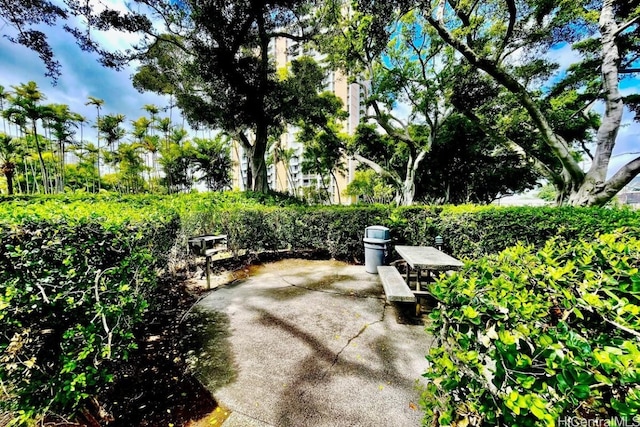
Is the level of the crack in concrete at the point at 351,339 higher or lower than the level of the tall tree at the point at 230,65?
lower

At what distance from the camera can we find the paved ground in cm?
186

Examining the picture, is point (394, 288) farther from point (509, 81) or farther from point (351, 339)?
point (509, 81)

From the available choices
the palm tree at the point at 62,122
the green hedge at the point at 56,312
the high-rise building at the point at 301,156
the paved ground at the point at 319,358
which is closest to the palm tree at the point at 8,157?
the palm tree at the point at 62,122

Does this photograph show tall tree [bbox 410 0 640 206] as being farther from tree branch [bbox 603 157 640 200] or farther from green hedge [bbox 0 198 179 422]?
green hedge [bbox 0 198 179 422]

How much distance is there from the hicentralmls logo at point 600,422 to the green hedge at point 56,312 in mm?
2278

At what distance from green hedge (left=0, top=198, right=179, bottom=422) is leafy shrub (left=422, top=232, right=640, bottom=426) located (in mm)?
2044

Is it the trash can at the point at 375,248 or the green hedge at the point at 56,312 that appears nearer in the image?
the green hedge at the point at 56,312

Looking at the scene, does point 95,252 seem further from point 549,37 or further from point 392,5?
point 549,37

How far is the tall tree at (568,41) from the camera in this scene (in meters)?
5.98

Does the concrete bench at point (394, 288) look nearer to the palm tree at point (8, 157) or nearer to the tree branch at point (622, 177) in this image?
the tree branch at point (622, 177)

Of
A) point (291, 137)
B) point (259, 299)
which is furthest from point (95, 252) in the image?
point (291, 137)

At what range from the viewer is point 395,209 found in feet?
21.7

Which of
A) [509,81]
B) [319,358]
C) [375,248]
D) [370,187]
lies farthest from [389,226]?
[370,187]

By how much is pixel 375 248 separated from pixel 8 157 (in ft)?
91.0
